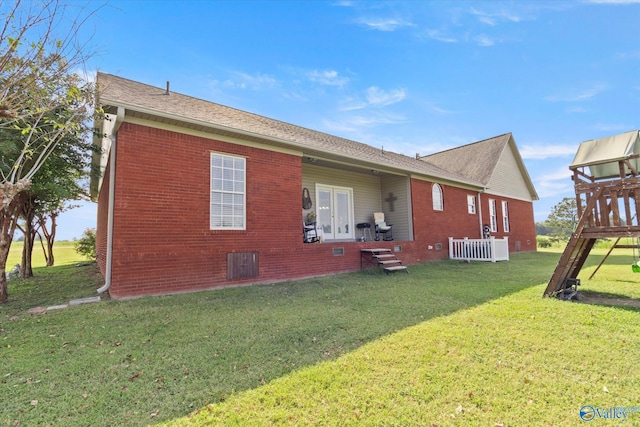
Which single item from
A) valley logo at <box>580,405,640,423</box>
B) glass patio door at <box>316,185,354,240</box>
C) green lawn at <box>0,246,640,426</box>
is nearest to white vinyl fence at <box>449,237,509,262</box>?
glass patio door at <box>316,185,354,240</box>

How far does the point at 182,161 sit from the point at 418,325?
575cm

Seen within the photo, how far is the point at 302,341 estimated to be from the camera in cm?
381

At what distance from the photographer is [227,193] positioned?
7.08 m

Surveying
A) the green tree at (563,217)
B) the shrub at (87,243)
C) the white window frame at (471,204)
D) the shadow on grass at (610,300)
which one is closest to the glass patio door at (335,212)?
the white window frame at (471,204)

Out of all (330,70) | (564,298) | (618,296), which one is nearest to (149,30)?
(330,70)

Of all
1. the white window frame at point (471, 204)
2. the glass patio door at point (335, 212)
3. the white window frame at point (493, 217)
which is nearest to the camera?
the glass patio door at point (335, 212)

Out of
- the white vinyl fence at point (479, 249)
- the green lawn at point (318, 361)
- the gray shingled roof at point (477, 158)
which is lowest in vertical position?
the green lawn at point (318, 361)

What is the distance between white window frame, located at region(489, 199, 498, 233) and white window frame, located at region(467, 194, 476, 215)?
1.72 meters

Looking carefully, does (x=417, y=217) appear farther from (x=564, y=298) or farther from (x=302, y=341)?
(x=302, y=341)

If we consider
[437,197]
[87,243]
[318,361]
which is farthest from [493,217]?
[87,243]

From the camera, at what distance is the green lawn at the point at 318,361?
93.0 inches

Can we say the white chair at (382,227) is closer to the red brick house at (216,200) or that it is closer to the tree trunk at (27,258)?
the red brick house at (216,200)

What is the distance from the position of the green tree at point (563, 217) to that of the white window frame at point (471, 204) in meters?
24.2

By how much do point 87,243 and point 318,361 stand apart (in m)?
19.0
